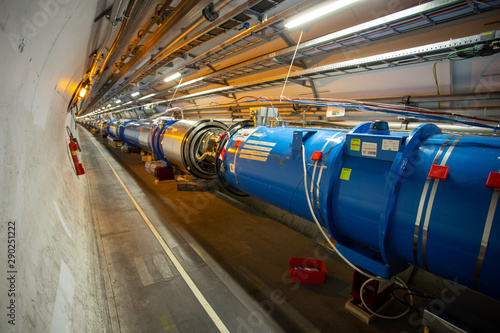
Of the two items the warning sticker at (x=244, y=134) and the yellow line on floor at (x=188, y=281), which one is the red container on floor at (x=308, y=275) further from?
the warning sticker at (x=244, y=134)

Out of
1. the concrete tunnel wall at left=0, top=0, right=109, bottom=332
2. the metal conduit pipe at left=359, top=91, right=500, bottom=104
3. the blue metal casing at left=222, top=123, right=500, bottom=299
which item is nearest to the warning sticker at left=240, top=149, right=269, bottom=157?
the blue metal casing at left=222, top=123, right=500, bottom=299

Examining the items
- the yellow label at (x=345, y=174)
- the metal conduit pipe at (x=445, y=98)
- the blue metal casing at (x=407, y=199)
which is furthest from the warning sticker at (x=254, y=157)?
the metal conduit pipe at (x=445, y=98)

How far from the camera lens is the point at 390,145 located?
5.13 feet

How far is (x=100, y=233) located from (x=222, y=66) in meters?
5.34

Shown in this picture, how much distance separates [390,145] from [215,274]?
2.17 m

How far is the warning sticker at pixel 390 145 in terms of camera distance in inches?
60.4

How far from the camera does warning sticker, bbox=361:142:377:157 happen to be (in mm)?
1645

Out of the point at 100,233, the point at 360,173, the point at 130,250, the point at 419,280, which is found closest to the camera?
the point at 360,173

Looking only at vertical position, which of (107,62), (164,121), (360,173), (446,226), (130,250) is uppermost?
(107,62)

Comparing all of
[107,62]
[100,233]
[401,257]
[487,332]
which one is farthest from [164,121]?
[487,332]

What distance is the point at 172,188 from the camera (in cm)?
544

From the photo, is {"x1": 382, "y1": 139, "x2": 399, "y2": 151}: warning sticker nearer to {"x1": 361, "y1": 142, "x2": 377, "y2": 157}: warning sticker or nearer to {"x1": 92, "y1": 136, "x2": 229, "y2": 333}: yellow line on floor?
{"x1": 361, "y1": 142, "x2": 377, "y2": 157}: warning sticker

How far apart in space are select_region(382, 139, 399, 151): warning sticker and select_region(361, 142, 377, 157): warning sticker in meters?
0.06

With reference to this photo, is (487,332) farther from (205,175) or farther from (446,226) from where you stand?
(205,175)
